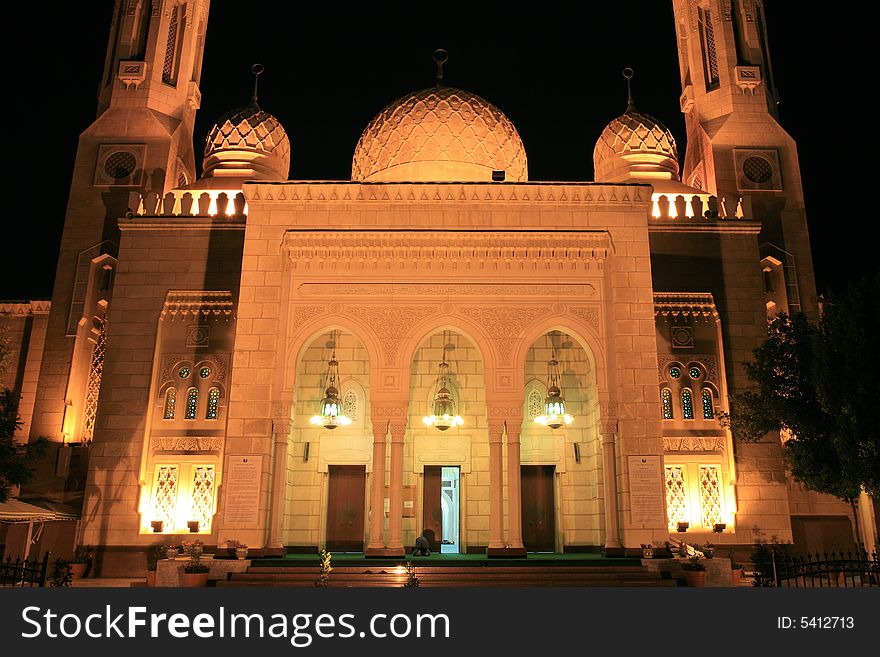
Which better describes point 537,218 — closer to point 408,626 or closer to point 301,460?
point 301,460

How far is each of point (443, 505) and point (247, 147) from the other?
1184 centimetres

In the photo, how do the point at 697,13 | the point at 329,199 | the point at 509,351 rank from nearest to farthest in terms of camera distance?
the point at 509,351
the point at 329,199
the point at 697,13

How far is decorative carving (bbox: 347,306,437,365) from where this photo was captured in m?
13.2

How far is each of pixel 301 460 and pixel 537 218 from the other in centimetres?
653

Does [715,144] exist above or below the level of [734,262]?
above

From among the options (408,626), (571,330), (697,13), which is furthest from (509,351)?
(697,13)

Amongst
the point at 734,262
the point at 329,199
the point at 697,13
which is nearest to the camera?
the point at 329,199

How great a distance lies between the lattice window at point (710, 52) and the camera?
70.5 feet

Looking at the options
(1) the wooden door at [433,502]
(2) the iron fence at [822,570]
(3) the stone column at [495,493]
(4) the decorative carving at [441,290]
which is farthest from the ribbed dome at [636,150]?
(2) the iron fence at [822,570]

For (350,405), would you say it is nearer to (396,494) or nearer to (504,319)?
(396,494)

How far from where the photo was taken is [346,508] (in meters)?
14.9

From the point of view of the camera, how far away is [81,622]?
5129 millimetres

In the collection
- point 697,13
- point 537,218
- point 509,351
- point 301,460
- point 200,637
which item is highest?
point 697,13

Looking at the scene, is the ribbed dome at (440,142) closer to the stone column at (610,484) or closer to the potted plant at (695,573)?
the stone column at (610,484)
